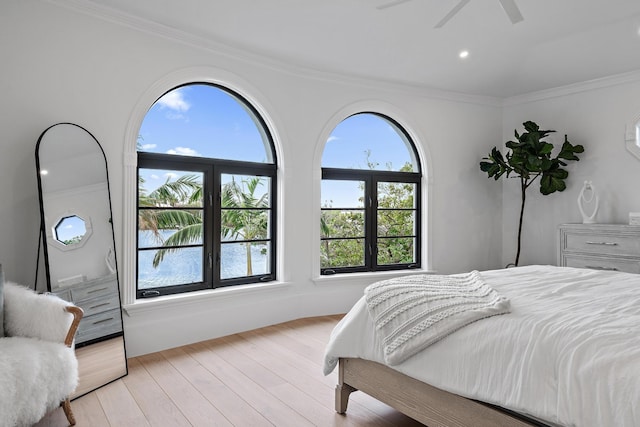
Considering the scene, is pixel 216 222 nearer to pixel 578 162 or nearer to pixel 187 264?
pixel 187 264

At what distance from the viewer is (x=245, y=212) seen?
3.99m

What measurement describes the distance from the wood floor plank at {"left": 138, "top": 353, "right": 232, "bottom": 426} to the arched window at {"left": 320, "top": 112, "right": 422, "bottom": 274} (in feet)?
6.49

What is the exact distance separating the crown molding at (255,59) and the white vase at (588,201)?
157 centimetres

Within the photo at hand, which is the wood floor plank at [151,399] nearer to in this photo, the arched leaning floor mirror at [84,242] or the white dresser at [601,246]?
the arched leaning floor mirror at [84,242]

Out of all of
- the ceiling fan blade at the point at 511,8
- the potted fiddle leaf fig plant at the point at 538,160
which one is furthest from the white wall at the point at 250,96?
the ceiling fan blade at the point at 511,8

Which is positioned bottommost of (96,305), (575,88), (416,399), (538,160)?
(416,399)

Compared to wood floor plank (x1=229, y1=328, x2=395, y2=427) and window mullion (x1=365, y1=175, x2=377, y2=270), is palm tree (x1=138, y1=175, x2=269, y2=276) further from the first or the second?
window mullion (x1=365, y1=175, x2=377, y2=270)

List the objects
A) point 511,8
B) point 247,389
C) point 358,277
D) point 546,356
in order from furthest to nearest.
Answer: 1. point 358,277
2. point 247,389
3. point 511,8
4. point 546,356

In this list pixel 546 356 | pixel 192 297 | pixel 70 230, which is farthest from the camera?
pixel 192 297

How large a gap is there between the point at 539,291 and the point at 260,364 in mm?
1937

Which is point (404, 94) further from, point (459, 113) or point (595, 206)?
point (595, 206)

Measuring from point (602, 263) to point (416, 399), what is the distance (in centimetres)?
329

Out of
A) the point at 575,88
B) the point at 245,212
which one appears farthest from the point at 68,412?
the point at 575,88

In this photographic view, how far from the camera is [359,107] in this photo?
15.0ft
